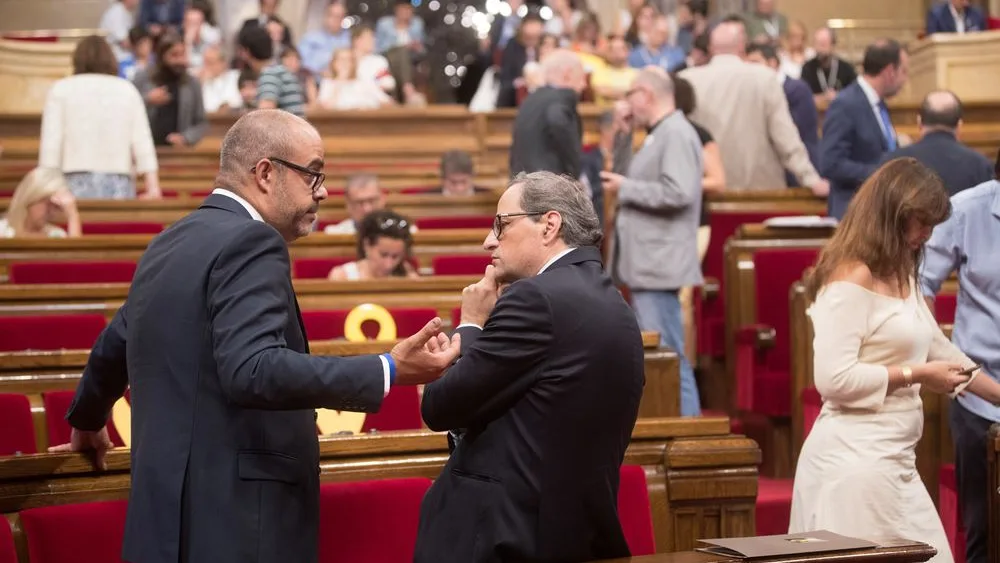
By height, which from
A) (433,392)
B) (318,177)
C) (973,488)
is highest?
(318,177)

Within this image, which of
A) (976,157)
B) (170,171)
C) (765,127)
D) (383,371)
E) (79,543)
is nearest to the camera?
(383,371)

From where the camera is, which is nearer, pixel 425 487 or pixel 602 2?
pixel 425 487

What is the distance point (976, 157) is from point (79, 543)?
12.7ft

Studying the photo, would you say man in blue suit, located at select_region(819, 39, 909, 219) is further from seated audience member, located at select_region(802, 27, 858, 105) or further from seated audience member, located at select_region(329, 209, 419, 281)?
seated audience member, located at select_region(802, 27, 858, 105)

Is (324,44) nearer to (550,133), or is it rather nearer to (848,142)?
(550,133)

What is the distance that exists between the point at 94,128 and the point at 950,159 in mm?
4151

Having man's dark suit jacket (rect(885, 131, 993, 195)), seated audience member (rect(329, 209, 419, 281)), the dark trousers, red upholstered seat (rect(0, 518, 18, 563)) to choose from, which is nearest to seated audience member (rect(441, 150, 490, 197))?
seated audience member (rect(329, 209, 419, 281))

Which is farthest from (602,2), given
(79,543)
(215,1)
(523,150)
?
(79,543)

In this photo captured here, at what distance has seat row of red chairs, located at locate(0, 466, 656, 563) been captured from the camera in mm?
2783

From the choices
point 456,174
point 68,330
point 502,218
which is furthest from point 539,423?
point 456,174

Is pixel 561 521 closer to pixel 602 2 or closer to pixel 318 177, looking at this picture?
pixel 318 177

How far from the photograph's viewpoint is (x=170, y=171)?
9250 mm

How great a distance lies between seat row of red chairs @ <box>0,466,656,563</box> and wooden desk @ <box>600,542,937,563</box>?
0.60 meters

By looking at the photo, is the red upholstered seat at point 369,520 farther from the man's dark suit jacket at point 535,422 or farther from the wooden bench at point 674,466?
the man's dark suit jacket at point 535,422
